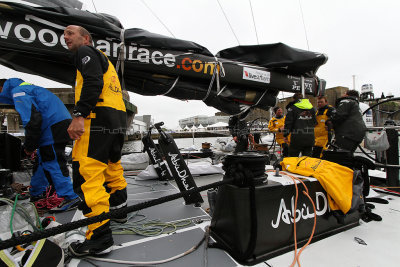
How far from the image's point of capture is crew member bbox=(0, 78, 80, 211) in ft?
6.46

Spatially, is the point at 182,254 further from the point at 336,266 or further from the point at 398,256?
the point at 398,256

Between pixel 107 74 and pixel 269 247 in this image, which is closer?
pixel 269 247

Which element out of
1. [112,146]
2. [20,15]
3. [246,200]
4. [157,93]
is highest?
[20,15]

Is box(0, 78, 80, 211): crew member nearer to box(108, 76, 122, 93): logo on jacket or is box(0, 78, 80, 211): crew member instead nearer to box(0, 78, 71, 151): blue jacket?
box(0, 78, 71, 151): blue jacket

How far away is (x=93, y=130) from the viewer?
128cm

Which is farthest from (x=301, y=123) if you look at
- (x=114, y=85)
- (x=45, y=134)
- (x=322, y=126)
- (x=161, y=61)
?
(x=45, y=134)

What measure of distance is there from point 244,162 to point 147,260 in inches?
33.4

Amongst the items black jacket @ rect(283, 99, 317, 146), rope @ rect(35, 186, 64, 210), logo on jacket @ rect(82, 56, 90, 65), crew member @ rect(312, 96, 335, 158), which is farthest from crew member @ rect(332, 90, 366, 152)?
rope @ rect(35, 186, 64, 210)

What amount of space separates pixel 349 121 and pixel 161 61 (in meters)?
3.26

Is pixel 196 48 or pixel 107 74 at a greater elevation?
pixel 196 48

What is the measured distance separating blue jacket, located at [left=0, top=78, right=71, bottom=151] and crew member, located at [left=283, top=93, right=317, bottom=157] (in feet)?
11.9

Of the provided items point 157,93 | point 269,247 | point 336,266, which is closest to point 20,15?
point 157,93

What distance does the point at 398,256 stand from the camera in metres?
1.18

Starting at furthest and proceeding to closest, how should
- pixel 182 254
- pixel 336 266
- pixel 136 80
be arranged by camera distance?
pixel 136 80 → pixel 182 254 → pixel 336 266
